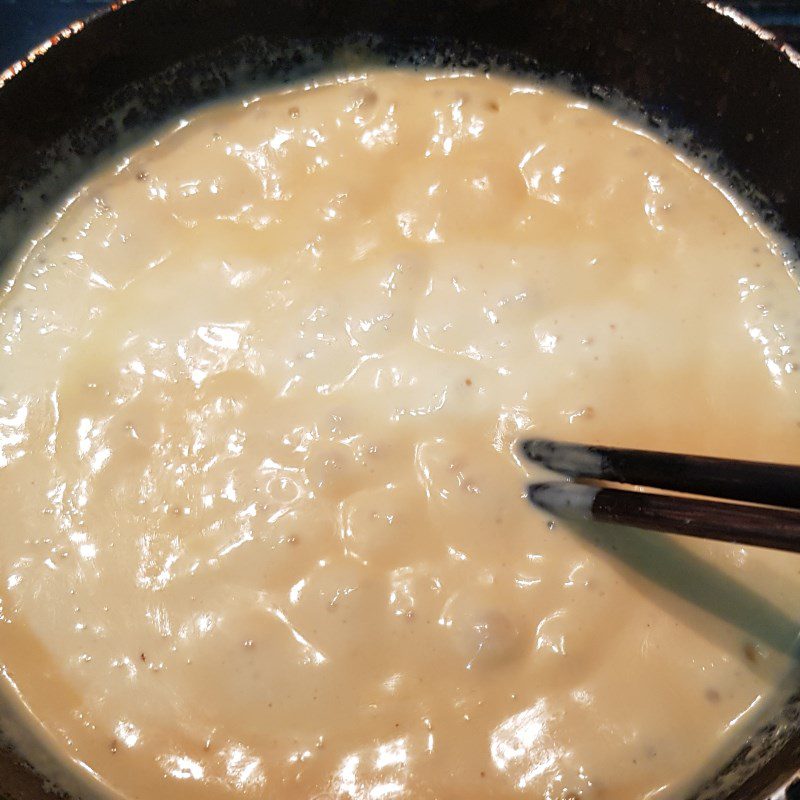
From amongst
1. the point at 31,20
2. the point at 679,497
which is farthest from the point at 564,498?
the point at 31,20

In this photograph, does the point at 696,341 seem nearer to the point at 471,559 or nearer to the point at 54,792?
the point at 471,559

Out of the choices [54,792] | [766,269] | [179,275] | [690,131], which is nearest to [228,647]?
[54,792]

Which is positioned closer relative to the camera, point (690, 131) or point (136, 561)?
point (136, 561)

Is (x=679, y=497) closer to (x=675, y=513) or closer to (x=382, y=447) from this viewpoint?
(x=675, y=513)

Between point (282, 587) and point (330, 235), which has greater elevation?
point (330, 235)

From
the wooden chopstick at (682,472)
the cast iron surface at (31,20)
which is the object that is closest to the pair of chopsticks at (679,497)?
the wooden chopstick at (682,472)

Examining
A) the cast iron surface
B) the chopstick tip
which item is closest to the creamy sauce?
the chopstick tip

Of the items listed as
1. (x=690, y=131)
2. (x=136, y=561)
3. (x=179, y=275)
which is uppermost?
(x=690, y=131)
